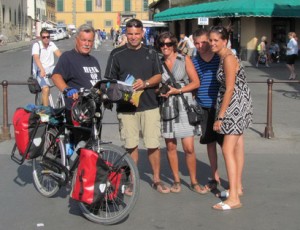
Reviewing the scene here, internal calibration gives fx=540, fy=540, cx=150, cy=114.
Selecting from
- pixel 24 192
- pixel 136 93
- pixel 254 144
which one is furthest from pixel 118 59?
pixel 254 144

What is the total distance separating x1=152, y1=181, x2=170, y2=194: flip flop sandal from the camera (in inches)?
239

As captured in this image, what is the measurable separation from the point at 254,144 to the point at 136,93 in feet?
12.2

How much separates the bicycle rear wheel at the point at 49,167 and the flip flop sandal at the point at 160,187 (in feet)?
3.68

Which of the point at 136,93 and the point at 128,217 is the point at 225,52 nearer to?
the point at 136,93

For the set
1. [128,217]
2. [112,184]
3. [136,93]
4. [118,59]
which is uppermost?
[118,59]

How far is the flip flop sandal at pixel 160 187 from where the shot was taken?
6.06 m

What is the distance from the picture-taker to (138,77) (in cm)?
554

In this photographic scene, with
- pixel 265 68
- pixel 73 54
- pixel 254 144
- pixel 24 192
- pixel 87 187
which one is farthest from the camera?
pixel 265 68

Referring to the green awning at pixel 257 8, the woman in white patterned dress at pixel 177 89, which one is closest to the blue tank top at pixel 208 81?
the woman in white patterned dress at pixel 177 89

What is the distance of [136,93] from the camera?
5.36 meters

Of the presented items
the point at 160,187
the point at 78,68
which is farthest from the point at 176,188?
the point at 78,68

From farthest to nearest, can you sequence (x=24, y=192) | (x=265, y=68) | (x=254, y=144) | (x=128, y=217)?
(x=265, y=68) → (x=254, y=144) → (x=24, y=192) → (x=128, y=217)

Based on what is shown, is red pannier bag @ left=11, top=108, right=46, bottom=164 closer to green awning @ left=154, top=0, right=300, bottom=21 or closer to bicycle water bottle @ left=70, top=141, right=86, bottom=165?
bicycle water bottle @ left=70, top=141, right=86, bottom=165

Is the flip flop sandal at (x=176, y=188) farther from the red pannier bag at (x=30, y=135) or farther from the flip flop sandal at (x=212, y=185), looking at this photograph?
the red pannier bag at (x=30, y=135)
